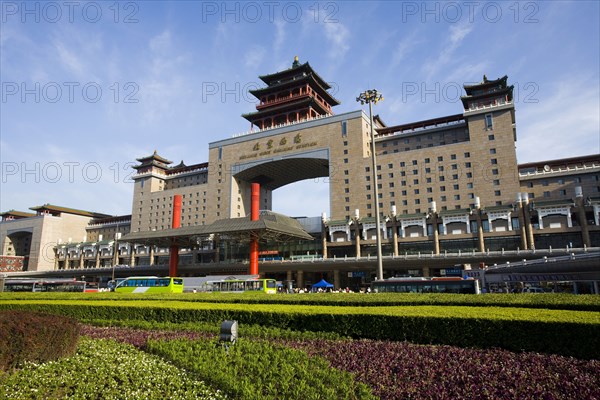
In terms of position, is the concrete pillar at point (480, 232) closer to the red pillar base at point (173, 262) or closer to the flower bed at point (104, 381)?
the red pillar base at point (173, 262)

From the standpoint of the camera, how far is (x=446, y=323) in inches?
424

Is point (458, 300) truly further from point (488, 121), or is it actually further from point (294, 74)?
point (294, 74)

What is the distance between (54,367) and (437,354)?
8590 mm

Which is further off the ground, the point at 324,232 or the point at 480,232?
the point at 324,232

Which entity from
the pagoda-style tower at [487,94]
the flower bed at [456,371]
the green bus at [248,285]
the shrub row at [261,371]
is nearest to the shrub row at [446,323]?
the flower bed at [456,371]

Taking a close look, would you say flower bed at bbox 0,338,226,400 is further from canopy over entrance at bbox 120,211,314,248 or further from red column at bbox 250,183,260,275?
red column at bbox 250,183,260,275

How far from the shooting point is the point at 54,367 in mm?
8844

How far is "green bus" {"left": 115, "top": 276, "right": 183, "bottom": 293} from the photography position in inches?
1764

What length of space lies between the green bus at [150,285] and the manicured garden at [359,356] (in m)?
31.5

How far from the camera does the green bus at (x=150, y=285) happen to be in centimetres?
4481

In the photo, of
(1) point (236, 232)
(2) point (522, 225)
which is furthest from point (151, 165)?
(2) point (522, 225)

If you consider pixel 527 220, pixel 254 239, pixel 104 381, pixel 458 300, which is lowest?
pixel 104 381

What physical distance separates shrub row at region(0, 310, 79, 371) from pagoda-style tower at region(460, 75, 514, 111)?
73702 mm

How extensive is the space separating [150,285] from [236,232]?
61.3 ft
